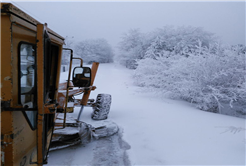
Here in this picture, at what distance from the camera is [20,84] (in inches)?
58.4

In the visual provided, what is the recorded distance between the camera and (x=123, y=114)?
5.67 m

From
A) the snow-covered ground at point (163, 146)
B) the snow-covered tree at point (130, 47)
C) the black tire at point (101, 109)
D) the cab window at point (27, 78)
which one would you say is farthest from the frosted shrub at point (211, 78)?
the snow-covered tree at point (130, 47)

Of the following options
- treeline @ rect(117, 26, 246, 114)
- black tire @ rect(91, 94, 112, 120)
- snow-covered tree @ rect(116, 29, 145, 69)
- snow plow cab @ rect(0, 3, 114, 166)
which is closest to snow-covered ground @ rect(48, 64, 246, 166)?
black tire @ rect(91, 94, 112, 120)

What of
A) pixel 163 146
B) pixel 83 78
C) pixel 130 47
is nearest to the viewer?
pixel 83 78

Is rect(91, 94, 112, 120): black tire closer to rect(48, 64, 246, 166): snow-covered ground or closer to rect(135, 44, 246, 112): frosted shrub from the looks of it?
rect(48, 64, 246, 166): snow-covered ground

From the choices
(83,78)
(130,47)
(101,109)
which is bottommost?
(101,109)

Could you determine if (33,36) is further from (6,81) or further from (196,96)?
(196,96)

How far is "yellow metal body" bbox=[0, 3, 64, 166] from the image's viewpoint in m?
1.32

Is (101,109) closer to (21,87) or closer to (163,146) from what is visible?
(163,146)

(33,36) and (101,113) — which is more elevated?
(33,36)

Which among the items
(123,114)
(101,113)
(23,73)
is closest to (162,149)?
(101,113)

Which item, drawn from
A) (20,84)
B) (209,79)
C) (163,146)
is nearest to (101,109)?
(163,146)

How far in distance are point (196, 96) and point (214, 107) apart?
3.07 ft

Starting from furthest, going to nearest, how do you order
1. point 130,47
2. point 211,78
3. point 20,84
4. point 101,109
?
point 130,47 < point 211,78 < point 101,109 < point 20,84
